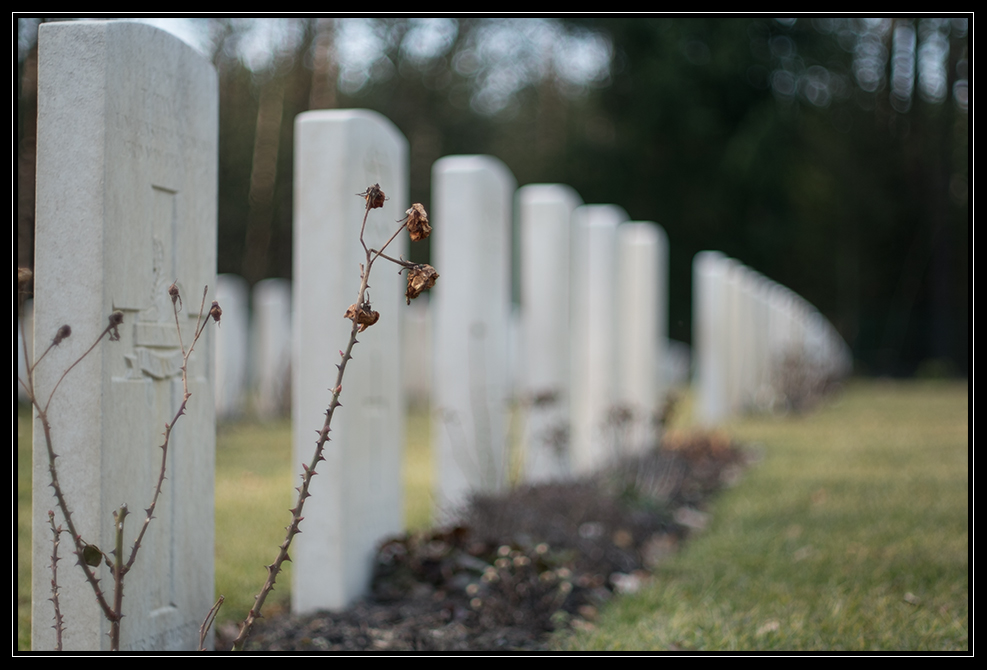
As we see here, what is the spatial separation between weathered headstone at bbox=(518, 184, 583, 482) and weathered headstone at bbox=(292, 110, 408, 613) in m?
2.53

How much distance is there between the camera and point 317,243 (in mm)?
3490

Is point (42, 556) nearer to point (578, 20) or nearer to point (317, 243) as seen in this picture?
point (317, 243)

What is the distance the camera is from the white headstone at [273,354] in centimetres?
1084

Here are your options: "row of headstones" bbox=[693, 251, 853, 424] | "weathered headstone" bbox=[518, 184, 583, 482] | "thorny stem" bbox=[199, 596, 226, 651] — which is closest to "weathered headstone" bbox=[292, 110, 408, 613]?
"thorny stem" bbox=[199, 596, 226, 651]

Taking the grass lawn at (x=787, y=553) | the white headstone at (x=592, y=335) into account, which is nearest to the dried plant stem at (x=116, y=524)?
the grass lawn at (x=787, y=553)

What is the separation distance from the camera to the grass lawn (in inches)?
122

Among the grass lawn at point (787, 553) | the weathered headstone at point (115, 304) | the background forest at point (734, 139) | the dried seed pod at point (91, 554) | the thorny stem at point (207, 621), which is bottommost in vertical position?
the grass lawn at point (787, 553)

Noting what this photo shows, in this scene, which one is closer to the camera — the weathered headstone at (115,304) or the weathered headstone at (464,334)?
the weathered headstone at (115,304)

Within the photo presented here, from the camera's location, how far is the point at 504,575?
3.21m

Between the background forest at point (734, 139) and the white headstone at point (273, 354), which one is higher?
the background forest at point (734, 139)

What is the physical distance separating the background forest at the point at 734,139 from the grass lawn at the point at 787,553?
1351 cm

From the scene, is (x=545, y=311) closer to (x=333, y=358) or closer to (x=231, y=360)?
(x=333, y=358)

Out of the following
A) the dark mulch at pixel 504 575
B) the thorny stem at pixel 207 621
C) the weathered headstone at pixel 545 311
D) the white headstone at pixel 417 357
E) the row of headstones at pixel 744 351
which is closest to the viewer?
the thorny stem at pixel 207 621

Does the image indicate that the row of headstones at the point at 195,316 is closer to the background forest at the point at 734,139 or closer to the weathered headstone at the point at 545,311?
the weathered headstone at the point at 545,311
